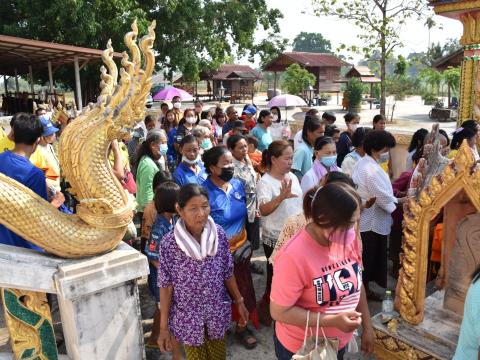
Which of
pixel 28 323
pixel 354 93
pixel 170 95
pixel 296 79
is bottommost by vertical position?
pixel 28 323

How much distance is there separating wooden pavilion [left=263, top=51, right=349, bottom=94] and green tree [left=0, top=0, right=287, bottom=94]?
9545 mm

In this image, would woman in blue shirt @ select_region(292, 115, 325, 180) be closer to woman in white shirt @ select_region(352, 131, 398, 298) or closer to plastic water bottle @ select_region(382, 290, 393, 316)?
woman in white shirt @ select_region(352, 131, 398, 298)

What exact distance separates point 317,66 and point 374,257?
1272 inches

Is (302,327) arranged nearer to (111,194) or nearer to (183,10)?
(111,194)

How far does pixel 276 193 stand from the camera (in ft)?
11.6

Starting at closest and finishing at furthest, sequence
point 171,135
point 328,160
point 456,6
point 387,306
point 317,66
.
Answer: point 387,306 < point 328,160 < point 456,6 < point 171,135 < point 317,66

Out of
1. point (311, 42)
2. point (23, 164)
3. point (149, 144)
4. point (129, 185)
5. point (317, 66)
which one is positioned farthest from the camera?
point (311, 42)

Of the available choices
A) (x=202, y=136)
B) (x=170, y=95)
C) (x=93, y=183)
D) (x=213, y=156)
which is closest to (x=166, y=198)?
(x=213, y=156)

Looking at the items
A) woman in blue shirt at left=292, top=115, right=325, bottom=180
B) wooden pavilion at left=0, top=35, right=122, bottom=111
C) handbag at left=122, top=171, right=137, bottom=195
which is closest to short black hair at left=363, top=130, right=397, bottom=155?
woman in blue shirt at left=292, top=115, right=325, bottom=180

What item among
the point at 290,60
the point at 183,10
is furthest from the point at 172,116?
the point at 290,60

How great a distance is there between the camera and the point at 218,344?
9.20 ft

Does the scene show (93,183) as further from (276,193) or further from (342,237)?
(276,193)

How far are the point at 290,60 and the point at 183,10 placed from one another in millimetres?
16908

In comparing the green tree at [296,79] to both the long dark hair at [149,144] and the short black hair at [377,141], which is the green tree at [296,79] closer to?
the long dark hair at [149,144]
